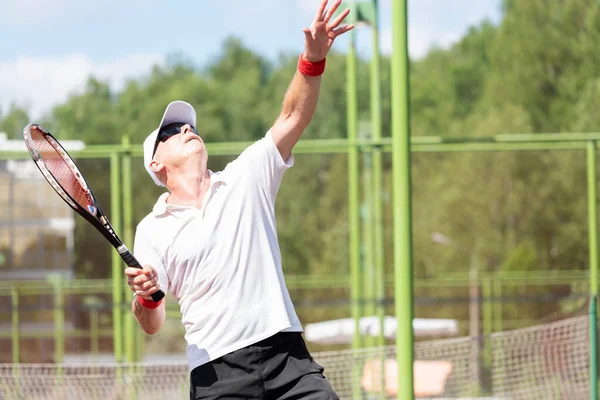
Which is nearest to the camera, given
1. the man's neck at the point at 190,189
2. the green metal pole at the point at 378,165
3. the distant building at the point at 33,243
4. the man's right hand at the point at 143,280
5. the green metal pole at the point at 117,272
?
the man's right hand at the point at 143,280

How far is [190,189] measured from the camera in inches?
159

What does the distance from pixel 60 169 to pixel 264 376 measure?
1269 millimetres

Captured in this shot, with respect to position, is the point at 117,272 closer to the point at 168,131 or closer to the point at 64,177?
the point at 64,177

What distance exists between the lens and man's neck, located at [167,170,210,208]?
4.03 metres

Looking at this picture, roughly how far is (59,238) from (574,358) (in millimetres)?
13116

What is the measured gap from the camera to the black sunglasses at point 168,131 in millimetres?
4199

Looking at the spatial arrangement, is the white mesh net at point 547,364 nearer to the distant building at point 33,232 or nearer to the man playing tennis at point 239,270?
the man playing tennis at point 239,270

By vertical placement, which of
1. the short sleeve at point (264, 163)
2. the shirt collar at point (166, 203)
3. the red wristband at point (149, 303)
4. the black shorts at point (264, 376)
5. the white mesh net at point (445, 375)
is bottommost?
the white mesh net at point (445, 375)

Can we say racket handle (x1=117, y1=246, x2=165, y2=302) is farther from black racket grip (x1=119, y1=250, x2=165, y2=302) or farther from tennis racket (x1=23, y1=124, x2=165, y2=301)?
tennis racket (x1=23, y1=124, x2=165, y2=301)

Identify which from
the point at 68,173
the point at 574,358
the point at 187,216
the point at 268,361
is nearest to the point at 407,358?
the point at 268,361

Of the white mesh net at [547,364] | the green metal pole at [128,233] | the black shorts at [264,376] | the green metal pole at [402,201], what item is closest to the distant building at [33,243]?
the green metal pole at [128,233]

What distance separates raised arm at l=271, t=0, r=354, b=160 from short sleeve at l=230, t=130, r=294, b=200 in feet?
0.10

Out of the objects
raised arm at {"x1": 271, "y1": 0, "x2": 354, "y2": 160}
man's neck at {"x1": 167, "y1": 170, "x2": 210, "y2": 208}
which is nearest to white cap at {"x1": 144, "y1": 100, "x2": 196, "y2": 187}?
man's neck at {"x1": 167, "y1": 170, "x2": 210, "y2": 208}

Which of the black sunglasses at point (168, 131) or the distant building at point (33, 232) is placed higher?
the black sunglasses at point (168, 131)
